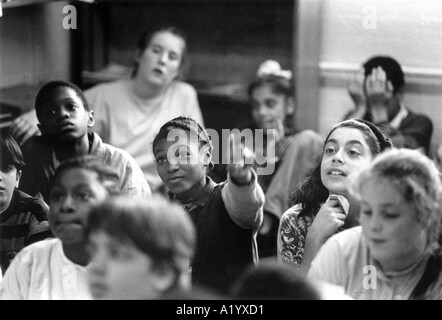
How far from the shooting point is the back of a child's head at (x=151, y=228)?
1428 mm

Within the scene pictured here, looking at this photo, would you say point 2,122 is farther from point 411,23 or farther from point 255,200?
point 411,23

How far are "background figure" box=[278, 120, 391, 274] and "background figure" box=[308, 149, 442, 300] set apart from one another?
0.06 m

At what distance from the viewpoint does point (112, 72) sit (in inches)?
80.9

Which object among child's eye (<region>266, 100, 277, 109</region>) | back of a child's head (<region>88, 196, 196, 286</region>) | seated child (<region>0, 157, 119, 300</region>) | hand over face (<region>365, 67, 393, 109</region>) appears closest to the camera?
back of a child's head (<region>88, 196, 196, 286</region>)

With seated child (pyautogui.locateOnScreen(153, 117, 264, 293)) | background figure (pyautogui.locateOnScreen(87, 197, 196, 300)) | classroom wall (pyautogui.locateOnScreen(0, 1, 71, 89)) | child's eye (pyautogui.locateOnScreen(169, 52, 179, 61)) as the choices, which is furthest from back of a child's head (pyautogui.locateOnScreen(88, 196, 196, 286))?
child's eye (pyautogui.locateOnScreen(169, 52, 179, 61))

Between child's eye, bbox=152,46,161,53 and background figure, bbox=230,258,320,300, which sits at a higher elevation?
child's eye, bbox=152,46,161,53

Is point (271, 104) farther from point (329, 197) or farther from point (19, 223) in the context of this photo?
point (19, 223)

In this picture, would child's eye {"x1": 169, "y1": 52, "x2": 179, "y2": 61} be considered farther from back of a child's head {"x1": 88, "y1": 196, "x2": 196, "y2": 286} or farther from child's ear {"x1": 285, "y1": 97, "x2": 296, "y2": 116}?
back of a child's head {"x1": 88, "y1": 196, "x2": 196, "y2": 286}

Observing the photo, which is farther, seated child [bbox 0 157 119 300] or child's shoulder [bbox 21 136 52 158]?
child's shoulder [bbox 21 136 52 158]

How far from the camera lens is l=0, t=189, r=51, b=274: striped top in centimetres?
171

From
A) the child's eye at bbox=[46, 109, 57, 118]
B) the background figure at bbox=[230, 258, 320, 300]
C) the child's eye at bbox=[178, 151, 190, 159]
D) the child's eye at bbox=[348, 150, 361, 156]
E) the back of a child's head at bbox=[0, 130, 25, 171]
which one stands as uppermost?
the child's eye at bbox=[46, 109, 57, 118]

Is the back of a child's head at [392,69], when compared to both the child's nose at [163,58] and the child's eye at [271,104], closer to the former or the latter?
the child's eye at [271,104]

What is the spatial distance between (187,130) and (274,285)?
0.36 metres

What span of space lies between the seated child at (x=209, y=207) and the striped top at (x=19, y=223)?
0.86 ft
